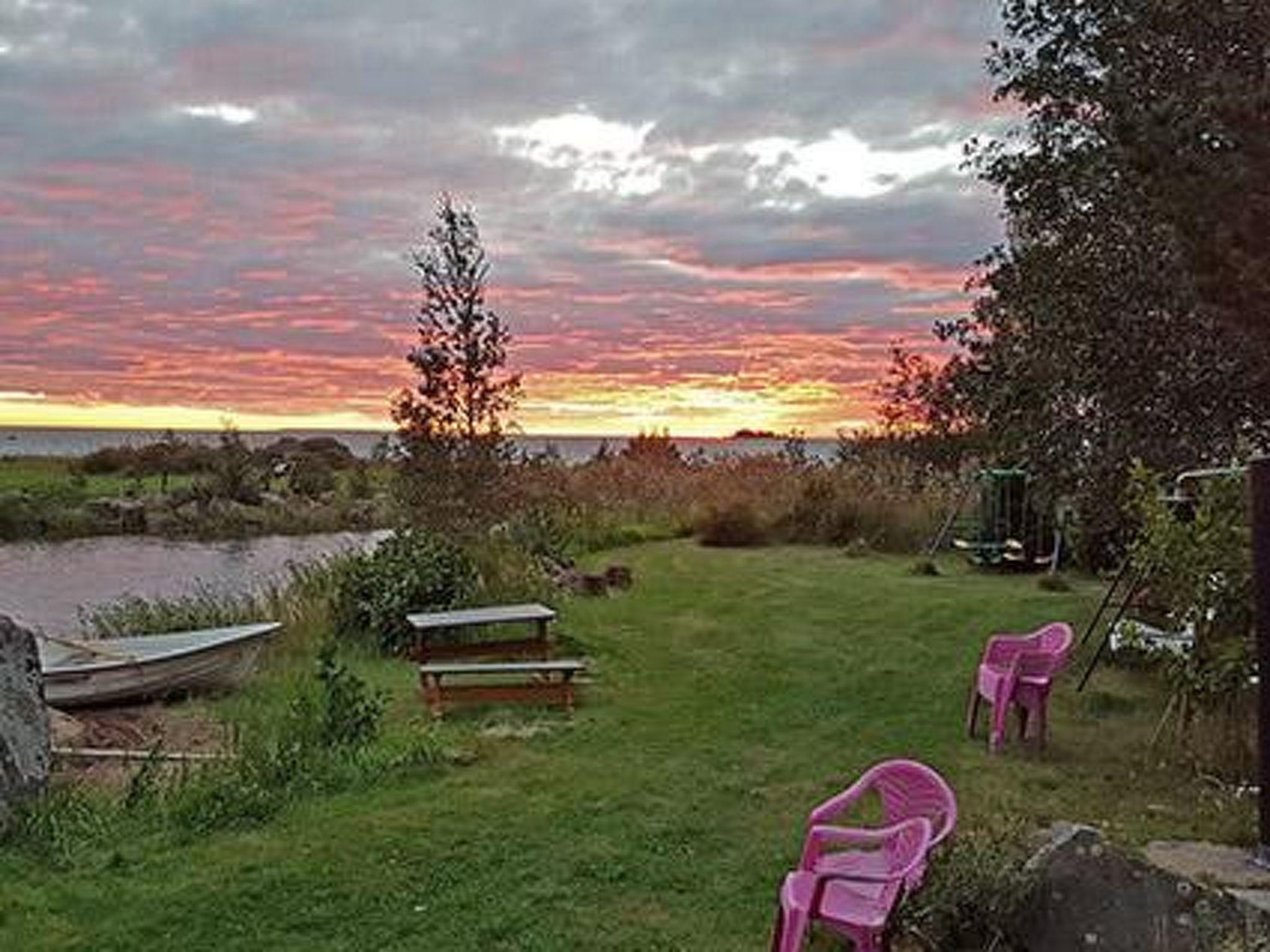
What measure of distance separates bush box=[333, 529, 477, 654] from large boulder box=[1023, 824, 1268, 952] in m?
7.58

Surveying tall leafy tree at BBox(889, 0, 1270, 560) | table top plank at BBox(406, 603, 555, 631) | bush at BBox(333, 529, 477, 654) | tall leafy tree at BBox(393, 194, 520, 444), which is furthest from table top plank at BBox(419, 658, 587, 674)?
tall leafy tree at BBox(393, 194, 520, 444)

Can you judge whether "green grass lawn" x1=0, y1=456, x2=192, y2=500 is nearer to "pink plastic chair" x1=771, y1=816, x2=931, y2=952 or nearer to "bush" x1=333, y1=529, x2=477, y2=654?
"bush" x1=333, y1=529, x2=477, y2=654

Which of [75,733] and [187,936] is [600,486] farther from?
[187,936]

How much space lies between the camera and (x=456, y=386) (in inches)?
524

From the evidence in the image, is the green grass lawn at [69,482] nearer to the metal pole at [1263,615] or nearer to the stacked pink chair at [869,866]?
the stacked pink chair at [869,866]

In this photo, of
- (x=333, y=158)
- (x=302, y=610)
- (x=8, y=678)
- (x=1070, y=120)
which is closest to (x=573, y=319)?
(x=333, y=158)

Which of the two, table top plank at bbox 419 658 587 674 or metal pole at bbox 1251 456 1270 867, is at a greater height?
metal pole at bbox 1251 456 1270 867

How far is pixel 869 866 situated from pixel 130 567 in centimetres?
1944

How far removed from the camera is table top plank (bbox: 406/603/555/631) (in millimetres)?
9320

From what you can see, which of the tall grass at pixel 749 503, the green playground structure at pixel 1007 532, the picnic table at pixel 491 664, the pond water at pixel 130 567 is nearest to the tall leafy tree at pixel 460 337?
the tall grass at pixel 749 503

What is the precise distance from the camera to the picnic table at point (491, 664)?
27.4ft

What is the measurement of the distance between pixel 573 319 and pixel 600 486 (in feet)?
9.38

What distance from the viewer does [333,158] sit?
13930 mm

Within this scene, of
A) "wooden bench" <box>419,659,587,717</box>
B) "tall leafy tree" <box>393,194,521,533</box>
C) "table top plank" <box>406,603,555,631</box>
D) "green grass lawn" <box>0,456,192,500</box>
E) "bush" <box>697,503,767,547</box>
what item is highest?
"tall leafy tree" <box>393,194,521,533</box>
